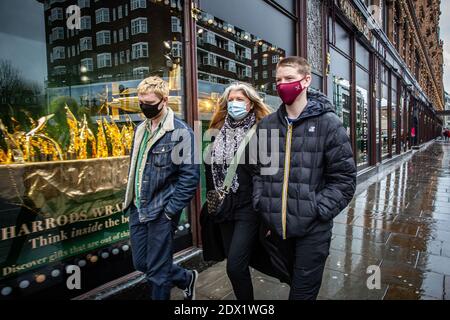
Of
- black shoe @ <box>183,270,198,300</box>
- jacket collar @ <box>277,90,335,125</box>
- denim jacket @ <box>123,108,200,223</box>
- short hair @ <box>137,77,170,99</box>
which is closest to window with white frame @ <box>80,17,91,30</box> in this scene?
short hair @ <box>137,77,170,99</box>

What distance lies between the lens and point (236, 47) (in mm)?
5336

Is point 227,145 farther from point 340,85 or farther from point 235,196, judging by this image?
point 340,85

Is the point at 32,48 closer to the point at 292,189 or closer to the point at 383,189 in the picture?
the point at 292,189

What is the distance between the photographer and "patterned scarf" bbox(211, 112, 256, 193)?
2.48 m

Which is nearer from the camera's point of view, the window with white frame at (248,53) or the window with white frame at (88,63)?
the window with white frame at (88,63)

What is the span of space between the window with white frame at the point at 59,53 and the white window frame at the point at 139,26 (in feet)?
3.01

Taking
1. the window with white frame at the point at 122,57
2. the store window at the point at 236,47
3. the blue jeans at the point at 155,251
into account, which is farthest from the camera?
the store window at the point at 236,47

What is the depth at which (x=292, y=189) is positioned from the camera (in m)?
2.11

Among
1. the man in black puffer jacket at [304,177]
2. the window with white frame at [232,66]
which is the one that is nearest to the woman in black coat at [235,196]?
the man in black puffer jacket at [304,177]

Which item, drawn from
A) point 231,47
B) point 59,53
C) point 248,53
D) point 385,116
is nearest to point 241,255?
point 59,53

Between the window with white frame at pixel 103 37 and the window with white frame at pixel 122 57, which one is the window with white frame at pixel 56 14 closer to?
the window with white frame at pixel 103 37

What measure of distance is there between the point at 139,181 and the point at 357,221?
4.26 metres

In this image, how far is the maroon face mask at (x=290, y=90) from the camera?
219 centimetres
